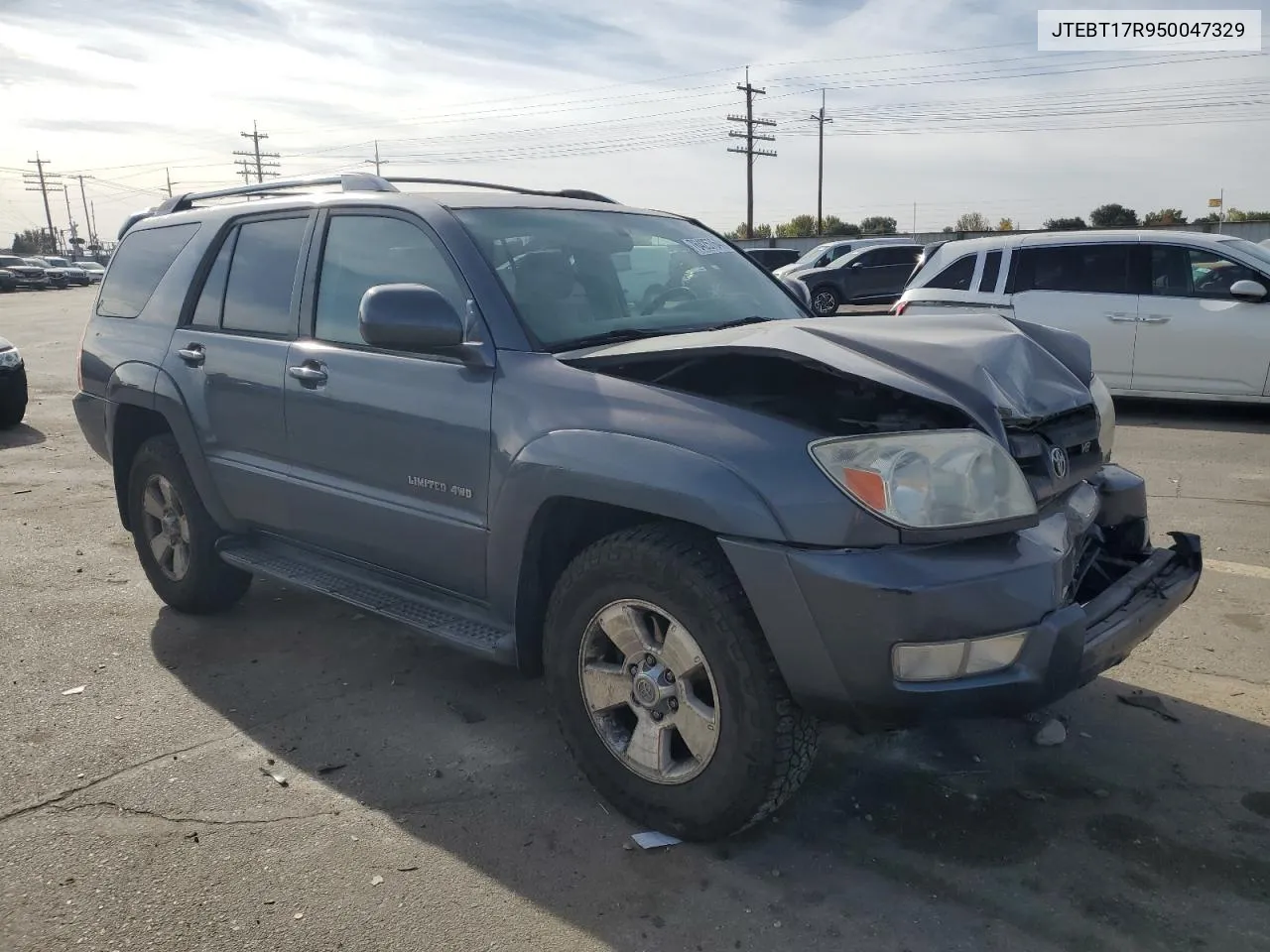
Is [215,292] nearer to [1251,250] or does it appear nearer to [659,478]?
[659,478]

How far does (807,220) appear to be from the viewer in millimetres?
60594

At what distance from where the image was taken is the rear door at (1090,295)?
8789 millimetres

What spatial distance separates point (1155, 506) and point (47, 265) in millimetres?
56784

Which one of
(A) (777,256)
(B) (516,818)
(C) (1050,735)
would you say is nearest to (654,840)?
(B) (516,818)

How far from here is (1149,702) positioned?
3594 mm

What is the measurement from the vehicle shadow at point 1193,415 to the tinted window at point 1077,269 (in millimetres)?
1159

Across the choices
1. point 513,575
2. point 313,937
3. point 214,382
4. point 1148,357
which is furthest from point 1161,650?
point 1148,357

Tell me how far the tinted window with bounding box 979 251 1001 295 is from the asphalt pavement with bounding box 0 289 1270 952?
17.2 feet

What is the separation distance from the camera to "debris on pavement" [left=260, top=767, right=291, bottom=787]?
321 cm

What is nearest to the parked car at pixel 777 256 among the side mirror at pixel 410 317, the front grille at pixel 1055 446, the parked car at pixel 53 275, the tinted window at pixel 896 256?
the tinted window at pixel 896 256

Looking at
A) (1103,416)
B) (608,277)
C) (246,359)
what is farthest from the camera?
(246,359)

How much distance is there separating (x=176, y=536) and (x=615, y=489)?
2808 millimetres

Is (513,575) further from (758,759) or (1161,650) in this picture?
(1161,650)

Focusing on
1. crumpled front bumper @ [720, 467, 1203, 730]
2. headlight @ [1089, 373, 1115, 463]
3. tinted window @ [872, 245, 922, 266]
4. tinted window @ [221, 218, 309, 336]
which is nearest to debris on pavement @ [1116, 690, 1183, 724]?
headlight @ [1089, 373, 1115, 463]
